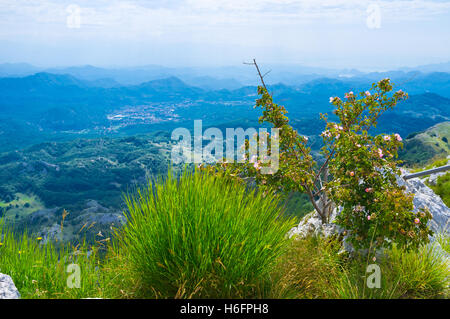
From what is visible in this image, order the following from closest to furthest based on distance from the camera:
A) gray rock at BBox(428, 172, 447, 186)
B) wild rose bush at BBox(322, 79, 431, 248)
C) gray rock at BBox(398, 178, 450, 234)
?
wild rose bush at BBox(322, 79, 431, 248) → gray rock at BBox(398, 178, 450, 234) → gray rock at BBox(428, 172, 447, 186)

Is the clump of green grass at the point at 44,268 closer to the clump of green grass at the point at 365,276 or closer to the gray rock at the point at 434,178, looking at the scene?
the clump of green grass at the point at 365,276

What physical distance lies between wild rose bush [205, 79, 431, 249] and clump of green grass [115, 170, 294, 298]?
48.5 inches

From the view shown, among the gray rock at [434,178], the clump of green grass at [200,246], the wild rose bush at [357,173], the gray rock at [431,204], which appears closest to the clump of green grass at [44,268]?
the clump of green grass at [200,246]

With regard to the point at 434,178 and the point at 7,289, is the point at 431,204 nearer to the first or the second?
the point at 434,178

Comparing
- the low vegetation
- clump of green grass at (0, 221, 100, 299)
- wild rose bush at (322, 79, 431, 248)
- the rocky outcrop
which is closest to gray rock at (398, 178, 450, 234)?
the rocky outcrop

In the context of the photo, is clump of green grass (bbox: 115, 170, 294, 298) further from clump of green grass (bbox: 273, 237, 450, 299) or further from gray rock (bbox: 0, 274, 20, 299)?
gray rock (bbox: 0, 274, 20, 299)

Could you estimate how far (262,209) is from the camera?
10.8ft

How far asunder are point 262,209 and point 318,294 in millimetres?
1136

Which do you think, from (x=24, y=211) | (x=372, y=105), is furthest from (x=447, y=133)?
(x=24, y=211)

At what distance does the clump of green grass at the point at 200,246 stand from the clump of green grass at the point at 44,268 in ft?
1.69

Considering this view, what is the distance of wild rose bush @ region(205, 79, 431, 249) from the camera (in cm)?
377

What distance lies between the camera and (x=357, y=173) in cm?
443

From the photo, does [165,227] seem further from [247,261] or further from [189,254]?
[247,261]

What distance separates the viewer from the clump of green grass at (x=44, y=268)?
3.25 m
